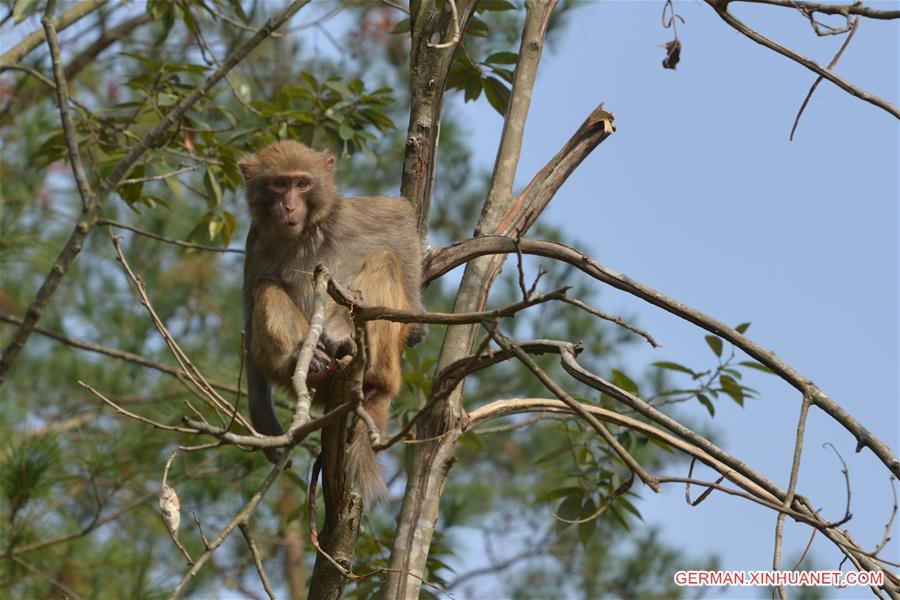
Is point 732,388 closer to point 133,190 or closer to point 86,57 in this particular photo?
point 133,190

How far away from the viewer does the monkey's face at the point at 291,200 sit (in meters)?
5.24

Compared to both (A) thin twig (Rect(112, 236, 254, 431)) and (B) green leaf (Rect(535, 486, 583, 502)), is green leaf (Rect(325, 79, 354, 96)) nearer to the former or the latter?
(B) green leaf (Rect(535, 486, 583, 502))

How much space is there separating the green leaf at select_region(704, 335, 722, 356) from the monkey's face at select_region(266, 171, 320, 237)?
2.00 meters

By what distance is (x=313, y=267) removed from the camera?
5.37m

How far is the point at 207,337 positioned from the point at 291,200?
730cm

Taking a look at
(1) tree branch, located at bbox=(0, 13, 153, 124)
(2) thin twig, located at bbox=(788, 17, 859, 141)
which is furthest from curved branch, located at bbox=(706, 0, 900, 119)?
(1) tree branch, located at bbox=(0, 13, 153, 124)

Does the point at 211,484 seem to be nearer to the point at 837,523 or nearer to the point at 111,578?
the point at 111,578

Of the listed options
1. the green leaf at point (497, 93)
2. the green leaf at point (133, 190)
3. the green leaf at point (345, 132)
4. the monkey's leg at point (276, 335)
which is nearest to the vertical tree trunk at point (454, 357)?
the green leaf at point (497, 93)

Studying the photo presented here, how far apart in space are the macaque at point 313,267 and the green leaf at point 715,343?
56.2 inches

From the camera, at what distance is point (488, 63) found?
5.47m

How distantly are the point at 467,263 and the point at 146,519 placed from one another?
8.61 meters

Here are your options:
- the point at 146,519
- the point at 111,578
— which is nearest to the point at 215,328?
the point at 146,519

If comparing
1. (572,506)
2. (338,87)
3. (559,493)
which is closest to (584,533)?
(572,506)

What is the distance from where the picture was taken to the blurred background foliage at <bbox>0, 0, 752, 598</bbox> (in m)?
5.99
